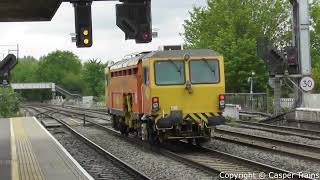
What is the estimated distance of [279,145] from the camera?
19.0 metres

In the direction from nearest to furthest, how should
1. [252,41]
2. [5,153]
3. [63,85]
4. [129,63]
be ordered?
[5,153] < [129,63] < [252,41] < [63,85]

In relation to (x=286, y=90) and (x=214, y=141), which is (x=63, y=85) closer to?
(x=286, y=90)

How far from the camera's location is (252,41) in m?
53.2

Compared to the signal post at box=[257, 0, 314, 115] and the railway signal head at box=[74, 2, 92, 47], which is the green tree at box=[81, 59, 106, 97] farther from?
the railway signal head at box=[74, 2, 92, 47]

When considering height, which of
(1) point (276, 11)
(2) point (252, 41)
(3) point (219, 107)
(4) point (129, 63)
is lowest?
(3) point (219, 107)

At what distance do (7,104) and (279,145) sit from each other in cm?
3357

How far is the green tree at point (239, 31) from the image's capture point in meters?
52.2

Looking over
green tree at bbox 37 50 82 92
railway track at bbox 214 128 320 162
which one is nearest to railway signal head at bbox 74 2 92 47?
railway track at bbox 214 128 320 162

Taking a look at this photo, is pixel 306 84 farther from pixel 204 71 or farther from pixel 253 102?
pixel 204 71

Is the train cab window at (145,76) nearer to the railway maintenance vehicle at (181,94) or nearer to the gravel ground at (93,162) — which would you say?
the railway maintenance vehicle at (181,94)

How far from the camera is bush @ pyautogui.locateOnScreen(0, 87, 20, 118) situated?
47713 mm

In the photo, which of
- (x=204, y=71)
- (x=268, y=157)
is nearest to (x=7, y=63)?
(x=204, y=71)

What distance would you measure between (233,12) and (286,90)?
935 cm

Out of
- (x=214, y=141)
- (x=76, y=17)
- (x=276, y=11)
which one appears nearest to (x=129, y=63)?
(x=214, y=141)
